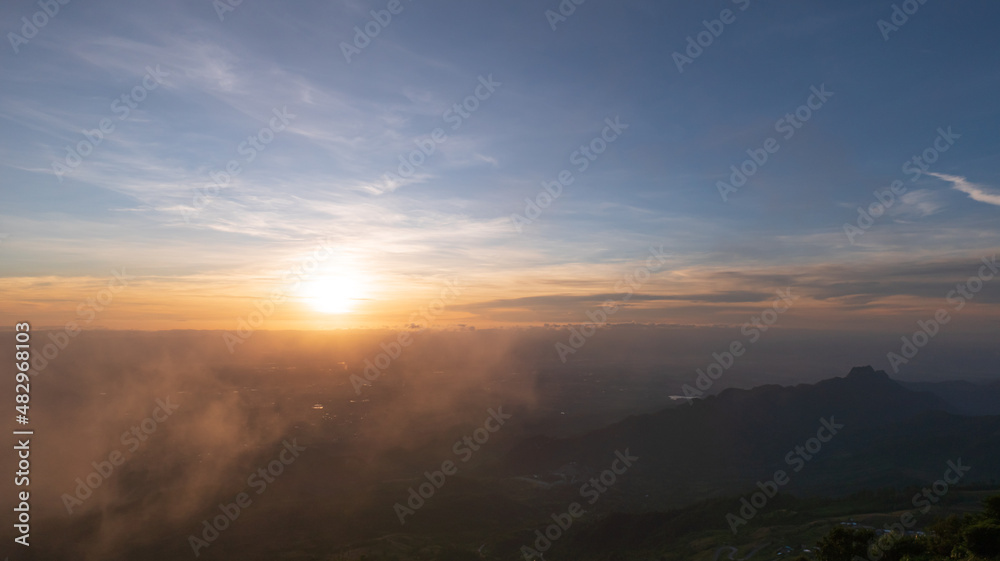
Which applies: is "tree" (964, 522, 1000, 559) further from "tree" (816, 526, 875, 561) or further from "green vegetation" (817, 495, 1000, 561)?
"tree" (816, 526, 875, 561)

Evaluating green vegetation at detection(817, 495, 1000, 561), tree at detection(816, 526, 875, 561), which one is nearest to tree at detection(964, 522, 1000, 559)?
green vegetation at detection(817, 495, 1000, 561)

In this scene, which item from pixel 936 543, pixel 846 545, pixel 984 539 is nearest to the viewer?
pixel 984 539

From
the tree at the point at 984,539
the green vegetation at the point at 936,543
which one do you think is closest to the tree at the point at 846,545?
the green vegetation at the point at 936,543

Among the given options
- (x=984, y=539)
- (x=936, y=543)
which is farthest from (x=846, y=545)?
(x=984, y=539)

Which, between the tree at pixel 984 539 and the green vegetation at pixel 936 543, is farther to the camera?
the green vegetation at pixel 936 543

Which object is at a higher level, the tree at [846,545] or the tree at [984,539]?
the tree at [984,539]

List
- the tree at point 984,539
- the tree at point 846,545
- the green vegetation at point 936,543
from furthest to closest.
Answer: the tree at point 846,545 < the green vegetation at point 936,543 < the tree at point 984,539

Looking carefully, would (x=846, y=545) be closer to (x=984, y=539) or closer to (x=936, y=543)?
(x=936, y=543)

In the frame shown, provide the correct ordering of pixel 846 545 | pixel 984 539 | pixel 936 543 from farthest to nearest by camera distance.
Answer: pixel 846 545
pixel 936 543
pixel 984 539

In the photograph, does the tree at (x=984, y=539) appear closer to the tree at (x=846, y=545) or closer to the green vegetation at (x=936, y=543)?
the green vegetation at (x=936, y=543)

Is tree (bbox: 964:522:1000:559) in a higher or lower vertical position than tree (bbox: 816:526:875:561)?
higher

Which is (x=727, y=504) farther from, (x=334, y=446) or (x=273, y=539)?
(x=334, y=446)

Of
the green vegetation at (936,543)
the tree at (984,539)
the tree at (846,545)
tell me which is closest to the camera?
the tree at (984,539)
